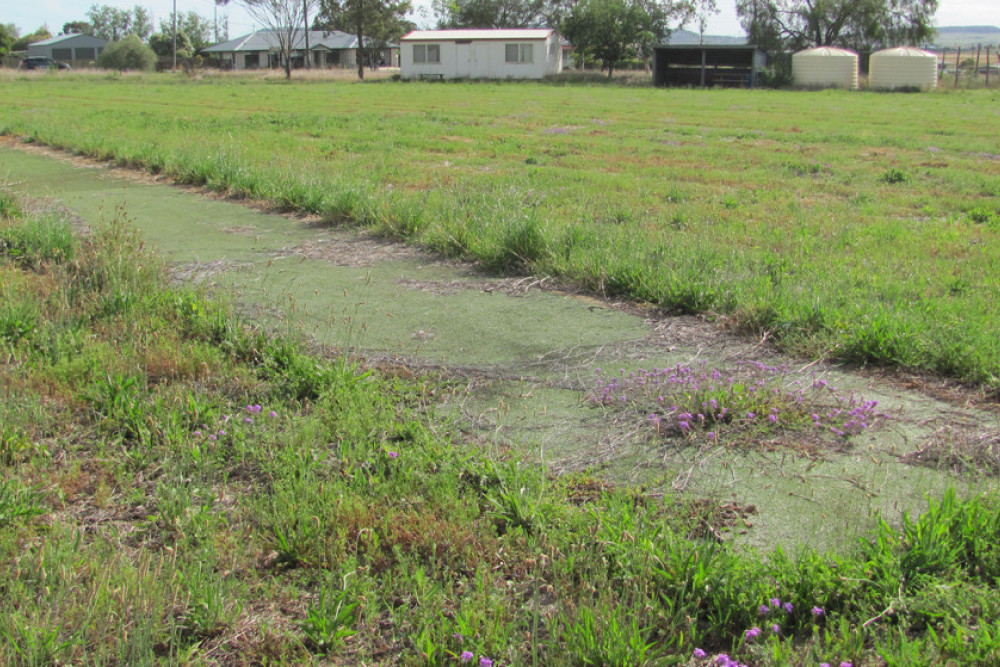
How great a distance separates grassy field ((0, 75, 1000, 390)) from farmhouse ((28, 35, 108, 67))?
96.2m

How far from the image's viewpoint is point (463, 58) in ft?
185

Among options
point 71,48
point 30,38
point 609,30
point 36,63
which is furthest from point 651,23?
point 30,38

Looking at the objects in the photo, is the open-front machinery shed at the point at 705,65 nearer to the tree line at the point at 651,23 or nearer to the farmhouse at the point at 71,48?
the tree line at the point at 651,23

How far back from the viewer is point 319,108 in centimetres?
2772

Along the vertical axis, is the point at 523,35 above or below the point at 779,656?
above

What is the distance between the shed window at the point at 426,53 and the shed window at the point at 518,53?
15.3ft

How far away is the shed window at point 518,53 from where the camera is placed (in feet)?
183

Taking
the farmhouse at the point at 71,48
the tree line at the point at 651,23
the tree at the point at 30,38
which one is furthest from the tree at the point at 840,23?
the tree at the point at 30,38

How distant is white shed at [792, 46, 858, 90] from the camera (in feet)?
153

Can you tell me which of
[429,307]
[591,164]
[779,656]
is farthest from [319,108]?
[779,656]

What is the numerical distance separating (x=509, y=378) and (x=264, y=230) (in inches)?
192

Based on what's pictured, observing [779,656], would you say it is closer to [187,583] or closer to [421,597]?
[421,597]

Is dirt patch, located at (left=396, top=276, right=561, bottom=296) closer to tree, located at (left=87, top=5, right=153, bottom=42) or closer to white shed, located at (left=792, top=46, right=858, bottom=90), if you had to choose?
white shed, located at (left=792, top=46, right=858, bottom=90)

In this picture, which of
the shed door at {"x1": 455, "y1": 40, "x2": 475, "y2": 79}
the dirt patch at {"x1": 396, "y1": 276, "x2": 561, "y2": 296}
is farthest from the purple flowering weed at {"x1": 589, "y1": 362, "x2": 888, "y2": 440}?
the shed door at {"x1": 455, "y1": 40, "x2": 475, "y2": 79}
